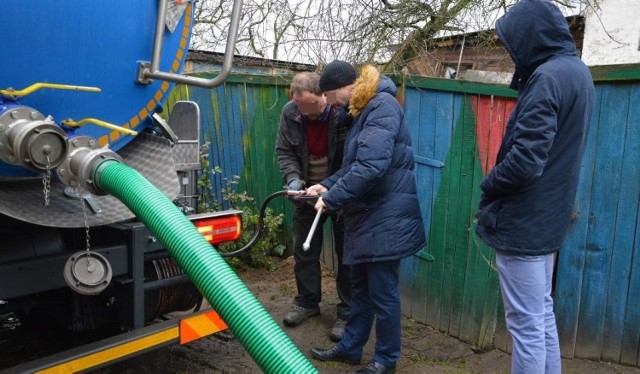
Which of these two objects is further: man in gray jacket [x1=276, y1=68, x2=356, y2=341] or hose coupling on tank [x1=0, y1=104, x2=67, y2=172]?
man in gray jacket [x1=276, y1=68, x2=356, y2=341]

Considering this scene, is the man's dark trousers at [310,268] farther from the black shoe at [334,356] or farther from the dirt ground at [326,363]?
the black shoe at [334,356]

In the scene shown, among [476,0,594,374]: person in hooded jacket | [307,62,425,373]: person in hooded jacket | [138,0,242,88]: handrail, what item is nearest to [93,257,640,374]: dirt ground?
[307,62,425,373]: person in hooded jacket

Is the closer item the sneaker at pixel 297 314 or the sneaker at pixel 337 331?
the sneaker at pixel 337 331

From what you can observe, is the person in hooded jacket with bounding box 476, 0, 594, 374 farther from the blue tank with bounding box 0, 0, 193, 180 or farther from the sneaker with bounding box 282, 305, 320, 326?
the sneaker with bounding box 282, 305, 320, 326

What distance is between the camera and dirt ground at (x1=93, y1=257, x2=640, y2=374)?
3.43 meters

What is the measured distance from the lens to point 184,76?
2441 mm

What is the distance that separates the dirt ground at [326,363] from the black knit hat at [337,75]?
1.70 m

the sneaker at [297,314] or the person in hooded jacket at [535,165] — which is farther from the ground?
the person in hooded jacket at [535,165]

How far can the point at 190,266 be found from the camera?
6.31ft

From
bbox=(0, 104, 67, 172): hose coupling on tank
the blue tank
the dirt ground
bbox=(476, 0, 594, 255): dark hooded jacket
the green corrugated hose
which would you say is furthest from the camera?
the dirt ground

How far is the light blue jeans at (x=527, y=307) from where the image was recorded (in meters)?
2.42

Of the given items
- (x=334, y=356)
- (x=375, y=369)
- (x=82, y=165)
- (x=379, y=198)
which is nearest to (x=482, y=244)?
(x=379, y=198)

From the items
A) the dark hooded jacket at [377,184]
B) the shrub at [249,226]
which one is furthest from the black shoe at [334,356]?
the shrub at [249,226]

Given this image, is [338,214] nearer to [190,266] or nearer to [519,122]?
[519,122]
